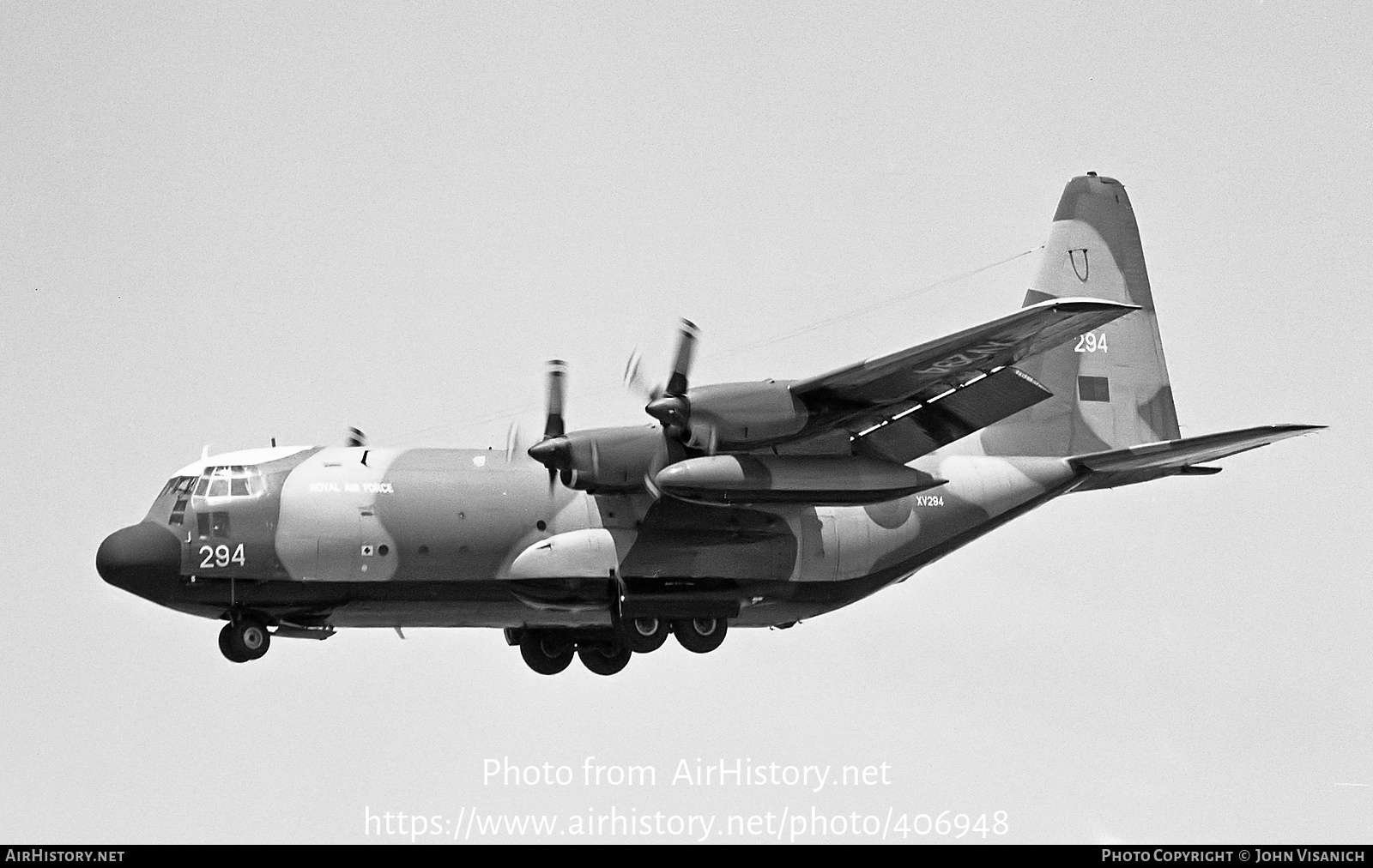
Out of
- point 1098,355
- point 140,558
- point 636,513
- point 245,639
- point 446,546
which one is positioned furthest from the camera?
point 1098,355

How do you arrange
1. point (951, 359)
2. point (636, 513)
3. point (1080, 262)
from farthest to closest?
point (1080, 262) < point (636, 513) < point (951, 359)

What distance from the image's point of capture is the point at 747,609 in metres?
21.8

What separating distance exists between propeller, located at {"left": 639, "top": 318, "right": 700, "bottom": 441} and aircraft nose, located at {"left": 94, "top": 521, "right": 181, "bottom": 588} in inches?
195

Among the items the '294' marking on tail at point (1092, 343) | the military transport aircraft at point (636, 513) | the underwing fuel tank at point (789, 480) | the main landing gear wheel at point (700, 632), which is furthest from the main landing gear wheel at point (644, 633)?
the '294' marking on tail at point (1092, 343)

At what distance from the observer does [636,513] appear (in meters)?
21.1

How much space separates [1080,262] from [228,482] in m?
10.4

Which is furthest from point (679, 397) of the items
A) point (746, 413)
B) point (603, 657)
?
point (603, 657)

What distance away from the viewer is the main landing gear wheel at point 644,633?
2109 centimetres

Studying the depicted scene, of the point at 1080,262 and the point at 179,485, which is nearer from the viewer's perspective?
the point at 179,485

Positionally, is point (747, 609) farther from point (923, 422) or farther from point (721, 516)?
point (923, 422)

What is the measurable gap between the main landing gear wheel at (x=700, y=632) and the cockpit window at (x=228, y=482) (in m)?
4.62

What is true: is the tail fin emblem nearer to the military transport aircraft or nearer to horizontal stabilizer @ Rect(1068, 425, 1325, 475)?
horizontal stabilizer @ Rect(1068, 425, 1325, 475)

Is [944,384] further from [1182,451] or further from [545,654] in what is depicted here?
[545,654]
